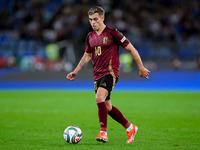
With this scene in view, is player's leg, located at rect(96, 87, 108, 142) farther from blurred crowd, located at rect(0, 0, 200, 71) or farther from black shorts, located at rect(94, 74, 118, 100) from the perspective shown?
blurred crowd, located at rect(0, 0, 200, 71)

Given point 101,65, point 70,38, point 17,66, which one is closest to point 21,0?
point 70,38

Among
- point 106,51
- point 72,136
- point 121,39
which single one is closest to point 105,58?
point 106,51

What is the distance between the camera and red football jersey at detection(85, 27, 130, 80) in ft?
17.4

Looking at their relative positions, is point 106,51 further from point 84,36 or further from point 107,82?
point 84,36

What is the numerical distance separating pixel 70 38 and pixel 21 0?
5461mm

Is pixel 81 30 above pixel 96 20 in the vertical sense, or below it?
above

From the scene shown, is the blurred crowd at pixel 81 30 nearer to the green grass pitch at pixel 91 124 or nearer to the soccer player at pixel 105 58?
the green grass pitch at pixel 91 124

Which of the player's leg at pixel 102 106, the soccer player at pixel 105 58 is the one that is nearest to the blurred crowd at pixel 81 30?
the soccer player at pixel 105 58

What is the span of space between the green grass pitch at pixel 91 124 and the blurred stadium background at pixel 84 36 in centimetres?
604

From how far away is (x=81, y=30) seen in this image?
20.9m

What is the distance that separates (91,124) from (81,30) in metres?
14.1

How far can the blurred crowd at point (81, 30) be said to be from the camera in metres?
18.1

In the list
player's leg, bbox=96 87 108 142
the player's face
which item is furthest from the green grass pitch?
the player's face

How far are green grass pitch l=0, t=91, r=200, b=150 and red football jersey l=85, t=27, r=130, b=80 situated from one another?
110 centimetres
